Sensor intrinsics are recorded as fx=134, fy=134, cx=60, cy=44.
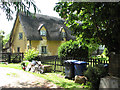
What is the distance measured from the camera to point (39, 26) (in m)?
25.0

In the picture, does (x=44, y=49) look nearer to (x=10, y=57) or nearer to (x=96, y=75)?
(x=10, y=57)

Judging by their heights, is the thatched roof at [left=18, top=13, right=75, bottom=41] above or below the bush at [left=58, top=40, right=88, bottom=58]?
above

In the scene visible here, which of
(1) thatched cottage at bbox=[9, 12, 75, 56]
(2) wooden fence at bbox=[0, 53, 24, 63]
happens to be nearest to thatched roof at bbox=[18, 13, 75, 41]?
(1) thatched cottage at bbox=[9, 12, 75, 56]

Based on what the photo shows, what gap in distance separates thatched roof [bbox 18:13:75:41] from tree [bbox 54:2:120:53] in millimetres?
15712

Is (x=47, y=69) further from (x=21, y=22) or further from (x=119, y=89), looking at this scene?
(x=21, y=22)

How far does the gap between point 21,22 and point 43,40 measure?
4922mm

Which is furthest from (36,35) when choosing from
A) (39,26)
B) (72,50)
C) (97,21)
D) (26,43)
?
(97,21)

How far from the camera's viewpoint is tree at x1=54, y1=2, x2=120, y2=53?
5488 millimetres

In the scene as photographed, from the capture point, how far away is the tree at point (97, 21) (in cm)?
549

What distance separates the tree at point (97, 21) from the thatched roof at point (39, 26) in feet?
51.6

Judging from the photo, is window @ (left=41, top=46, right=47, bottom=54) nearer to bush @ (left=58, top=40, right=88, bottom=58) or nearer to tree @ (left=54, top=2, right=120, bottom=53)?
bush @ (left=58, top=40, right=88, bottom=58)

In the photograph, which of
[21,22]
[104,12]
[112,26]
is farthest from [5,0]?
[21,22]

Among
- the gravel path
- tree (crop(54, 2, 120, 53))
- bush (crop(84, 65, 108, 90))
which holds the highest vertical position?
tree (crop(54, 2, 120, 53))

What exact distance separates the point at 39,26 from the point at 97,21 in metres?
19.9
